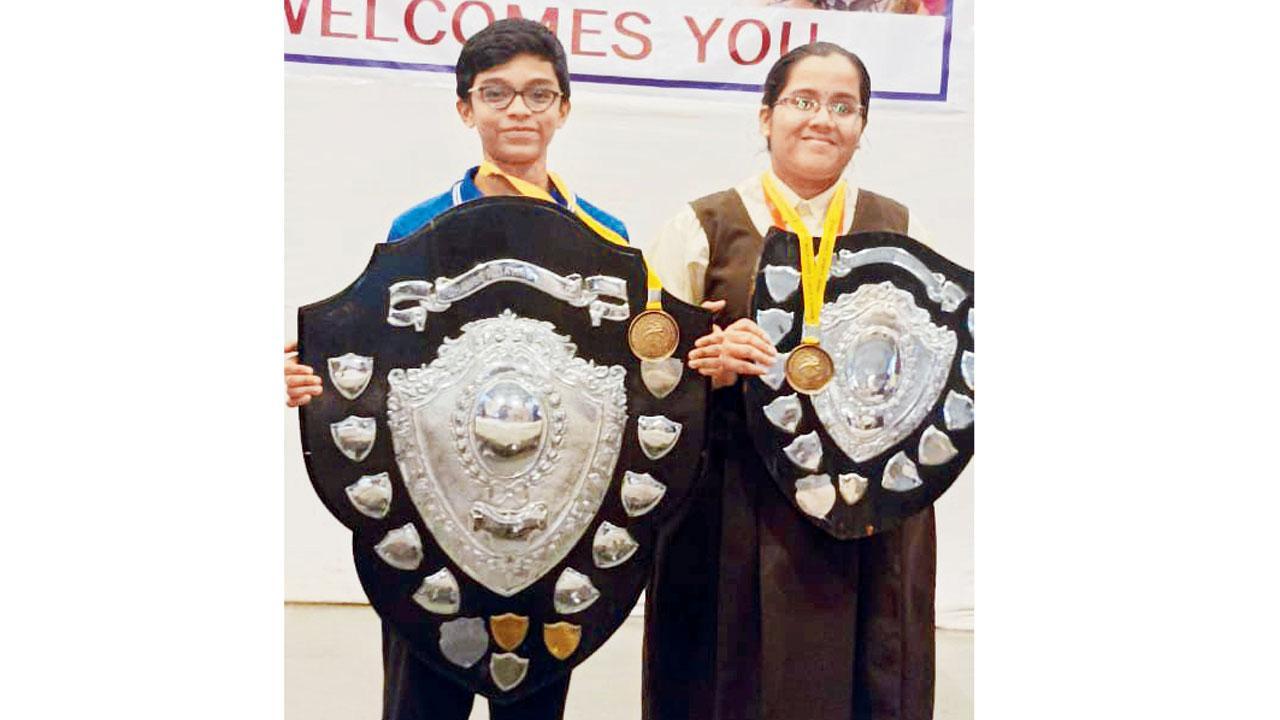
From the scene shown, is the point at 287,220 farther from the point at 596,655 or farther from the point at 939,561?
the point at 939,561

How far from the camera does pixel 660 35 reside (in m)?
2.42

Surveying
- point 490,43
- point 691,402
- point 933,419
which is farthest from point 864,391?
point 490,43

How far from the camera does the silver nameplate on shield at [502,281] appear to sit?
232 cm

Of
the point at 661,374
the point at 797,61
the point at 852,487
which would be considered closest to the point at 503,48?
the point at 797,61

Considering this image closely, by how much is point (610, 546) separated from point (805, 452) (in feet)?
1.25

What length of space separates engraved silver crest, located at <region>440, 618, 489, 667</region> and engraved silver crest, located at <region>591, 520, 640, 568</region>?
23cm

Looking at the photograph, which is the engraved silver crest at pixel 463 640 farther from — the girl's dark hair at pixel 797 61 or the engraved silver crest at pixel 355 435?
the girl's dark hair at pixel 797 61

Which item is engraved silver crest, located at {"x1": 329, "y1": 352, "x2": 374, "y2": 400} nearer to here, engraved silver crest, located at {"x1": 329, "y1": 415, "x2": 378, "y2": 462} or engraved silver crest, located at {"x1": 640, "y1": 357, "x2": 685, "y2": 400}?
engraved silver crest, located at {"x1": 329, "y1": 415, "x2": 378, "y2": 462}

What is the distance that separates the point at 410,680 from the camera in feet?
7.75

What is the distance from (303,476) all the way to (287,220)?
0.45 m

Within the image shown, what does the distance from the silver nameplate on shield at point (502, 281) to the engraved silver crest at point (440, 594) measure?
16.8 inches

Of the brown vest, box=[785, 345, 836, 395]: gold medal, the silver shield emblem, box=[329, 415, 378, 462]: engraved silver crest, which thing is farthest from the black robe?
box=[329, 415, 378, 462]: engraved silver crest

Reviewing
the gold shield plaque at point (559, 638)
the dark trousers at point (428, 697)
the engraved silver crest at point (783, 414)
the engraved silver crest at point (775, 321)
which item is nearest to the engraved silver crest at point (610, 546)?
the gold shield plaque at point (559, 638)

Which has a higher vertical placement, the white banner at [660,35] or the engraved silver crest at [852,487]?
the white banner at [660,35]
